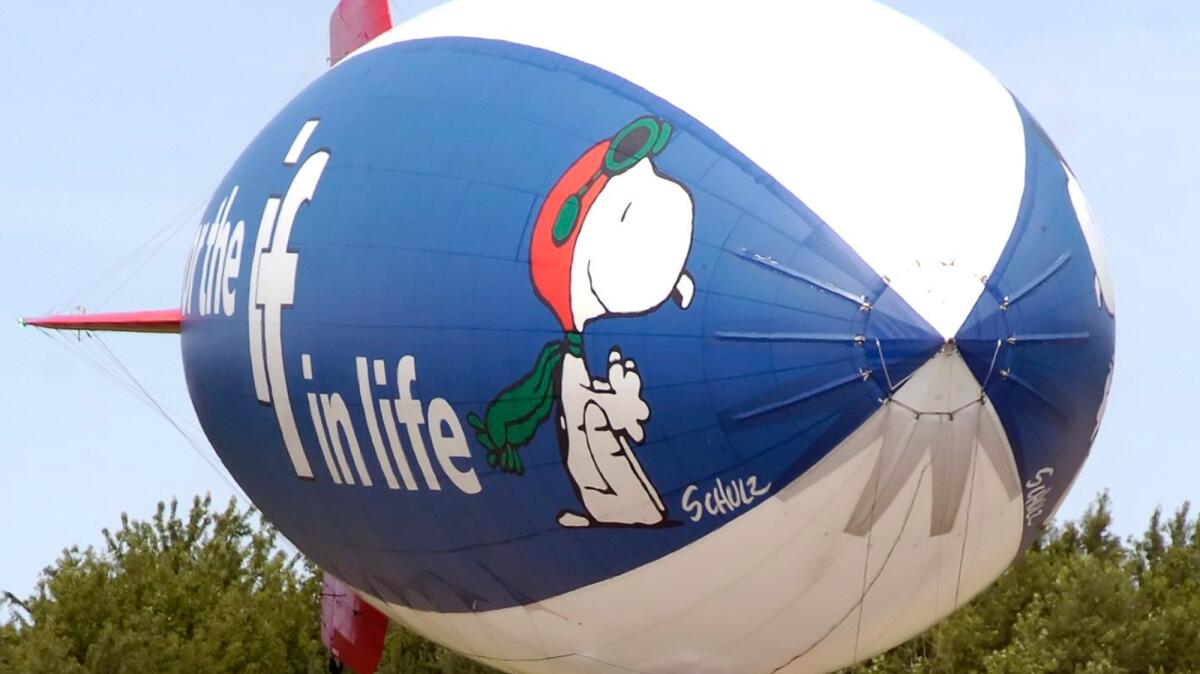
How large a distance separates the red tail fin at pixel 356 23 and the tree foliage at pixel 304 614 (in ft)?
47.4

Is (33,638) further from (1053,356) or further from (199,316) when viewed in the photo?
(1053,356)

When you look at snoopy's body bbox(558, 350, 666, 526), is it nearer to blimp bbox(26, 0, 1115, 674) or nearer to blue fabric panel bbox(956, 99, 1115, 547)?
blimp bbox(26, 0, 1115, 674)

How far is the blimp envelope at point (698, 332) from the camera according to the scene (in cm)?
2031

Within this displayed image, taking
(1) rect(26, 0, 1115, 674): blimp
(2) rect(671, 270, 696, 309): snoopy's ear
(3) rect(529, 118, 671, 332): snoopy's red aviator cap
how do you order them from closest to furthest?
(1) rect(26, 0, 1115, 674): blimp, (2) rect(671, 270, 696, 309): snoopy's ear, (3) rect(529, 118, 671, 332): snoopy's red aviator cap

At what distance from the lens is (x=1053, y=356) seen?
68.8 ft

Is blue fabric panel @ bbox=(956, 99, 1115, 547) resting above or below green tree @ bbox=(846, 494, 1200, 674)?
below

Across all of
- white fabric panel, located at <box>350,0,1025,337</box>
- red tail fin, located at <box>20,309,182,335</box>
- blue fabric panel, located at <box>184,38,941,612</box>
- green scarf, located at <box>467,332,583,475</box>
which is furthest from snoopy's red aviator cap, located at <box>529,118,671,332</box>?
red tail fin, located at <box>20,309,182,335</box>

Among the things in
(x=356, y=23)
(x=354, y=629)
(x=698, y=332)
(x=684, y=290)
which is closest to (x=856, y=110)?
(x=684, y=290)

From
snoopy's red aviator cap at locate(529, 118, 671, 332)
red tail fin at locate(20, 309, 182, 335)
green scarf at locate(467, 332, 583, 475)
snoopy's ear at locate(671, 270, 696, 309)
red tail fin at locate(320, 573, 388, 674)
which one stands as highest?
red tail fin at locate(20, 309, 182, 335)

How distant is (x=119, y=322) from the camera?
32.7 metres

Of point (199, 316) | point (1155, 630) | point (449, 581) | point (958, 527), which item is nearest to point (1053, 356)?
point (958, 527)

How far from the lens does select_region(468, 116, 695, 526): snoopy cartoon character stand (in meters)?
20.6

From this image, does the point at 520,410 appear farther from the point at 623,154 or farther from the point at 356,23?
the point at 356,23

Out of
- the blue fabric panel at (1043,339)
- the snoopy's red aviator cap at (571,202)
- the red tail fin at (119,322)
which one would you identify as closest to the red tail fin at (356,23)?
the red tail fin at (119,322)
